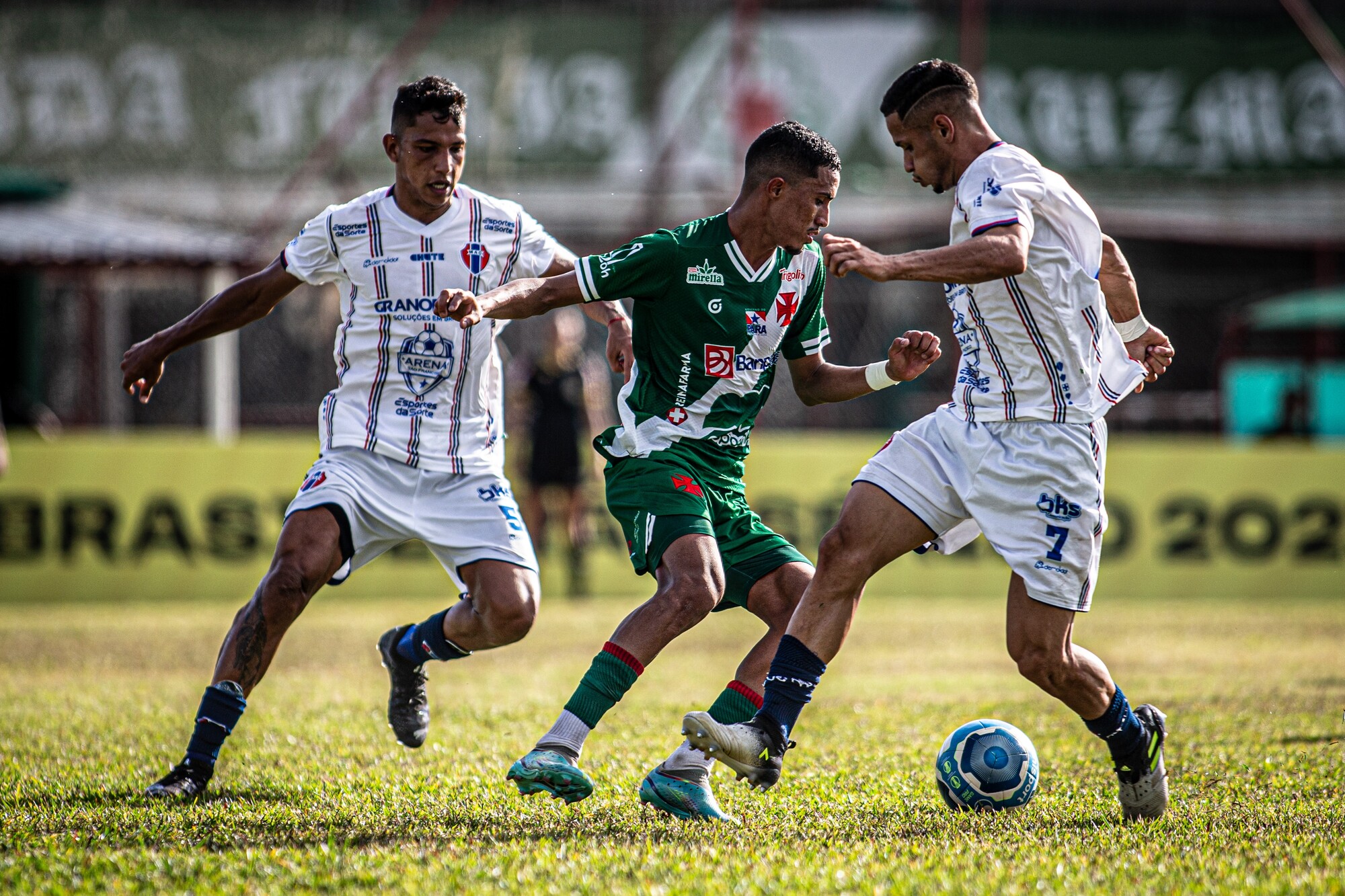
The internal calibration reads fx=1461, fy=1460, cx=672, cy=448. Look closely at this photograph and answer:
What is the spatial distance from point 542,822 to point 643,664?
584 millimetres

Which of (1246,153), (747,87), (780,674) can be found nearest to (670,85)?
(747,87)

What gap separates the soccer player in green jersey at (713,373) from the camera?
4.80 meters

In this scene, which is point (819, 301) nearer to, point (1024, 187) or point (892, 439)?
point (892, 439)

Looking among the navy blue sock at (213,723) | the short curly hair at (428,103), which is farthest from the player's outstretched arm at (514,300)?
the navy blue sock at (213,723)

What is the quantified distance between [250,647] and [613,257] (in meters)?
1.83

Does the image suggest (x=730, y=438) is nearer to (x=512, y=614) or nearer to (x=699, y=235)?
(x=699, y=235)

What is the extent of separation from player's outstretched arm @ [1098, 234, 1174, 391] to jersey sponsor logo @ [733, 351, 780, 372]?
3.83 ft

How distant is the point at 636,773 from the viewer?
5422 mm

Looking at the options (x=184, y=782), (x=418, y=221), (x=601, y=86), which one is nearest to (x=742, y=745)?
(x=184, y=782)

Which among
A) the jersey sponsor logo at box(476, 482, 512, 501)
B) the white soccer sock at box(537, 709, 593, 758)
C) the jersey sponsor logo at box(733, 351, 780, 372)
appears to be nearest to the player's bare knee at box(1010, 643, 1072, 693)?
the jersey sponsor logo at box(733, 351, 780, 372)

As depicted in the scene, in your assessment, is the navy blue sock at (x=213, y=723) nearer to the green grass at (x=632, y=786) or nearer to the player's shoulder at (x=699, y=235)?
the green grass at (x=632, y=786)

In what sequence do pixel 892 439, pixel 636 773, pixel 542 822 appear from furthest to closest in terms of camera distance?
pixel 636 773 < pixel 892 439 < pixel 542 822

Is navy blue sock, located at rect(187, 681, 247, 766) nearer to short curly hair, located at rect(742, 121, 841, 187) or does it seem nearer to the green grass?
the green grass

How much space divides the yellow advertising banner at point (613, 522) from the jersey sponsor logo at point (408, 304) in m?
7.63
